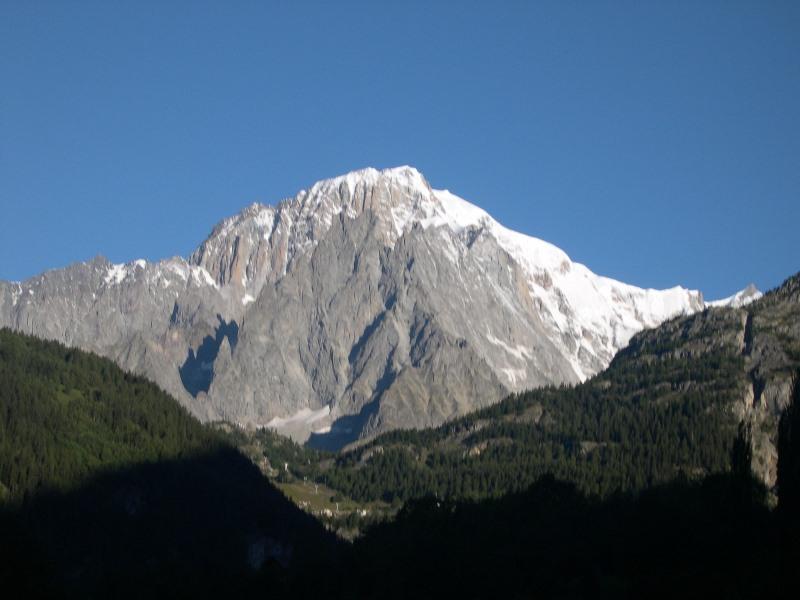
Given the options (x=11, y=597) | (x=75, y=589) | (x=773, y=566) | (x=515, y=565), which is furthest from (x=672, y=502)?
(x=11, y=597)

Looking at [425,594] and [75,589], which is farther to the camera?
[75,589]

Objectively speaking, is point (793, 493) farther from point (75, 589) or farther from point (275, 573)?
point (75, 589)

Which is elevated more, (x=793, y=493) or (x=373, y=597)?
(x=793, y=493)

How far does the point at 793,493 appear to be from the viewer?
185 meters

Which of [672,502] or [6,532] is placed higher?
[672,502]

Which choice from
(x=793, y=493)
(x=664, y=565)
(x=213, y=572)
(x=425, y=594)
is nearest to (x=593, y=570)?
(x=664, y=565)

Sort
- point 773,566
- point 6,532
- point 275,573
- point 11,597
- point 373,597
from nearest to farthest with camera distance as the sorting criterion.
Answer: point 11,597
point 773,566
point 6,532
point 373,597
point 275,573

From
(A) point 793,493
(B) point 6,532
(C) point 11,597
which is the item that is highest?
(A) point 793,493

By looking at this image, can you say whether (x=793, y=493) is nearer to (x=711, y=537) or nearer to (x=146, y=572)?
(x=711, y=537)

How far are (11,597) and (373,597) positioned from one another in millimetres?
48103

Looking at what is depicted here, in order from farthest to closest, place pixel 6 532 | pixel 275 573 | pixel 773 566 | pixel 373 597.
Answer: pixel 275 573, pixel 373 597, pixel 6 532, pixel 773 566

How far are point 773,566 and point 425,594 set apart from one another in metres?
42.7

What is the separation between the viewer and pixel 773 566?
137500 mm

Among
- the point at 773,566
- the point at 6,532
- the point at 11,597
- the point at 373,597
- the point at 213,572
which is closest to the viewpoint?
the point at 11,597
